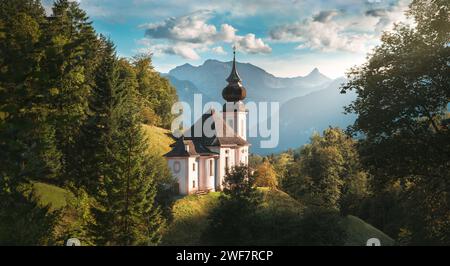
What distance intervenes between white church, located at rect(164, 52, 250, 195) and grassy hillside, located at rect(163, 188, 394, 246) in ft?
7.85

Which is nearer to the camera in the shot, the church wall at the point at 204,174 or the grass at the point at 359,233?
the grass at the point at 359,233

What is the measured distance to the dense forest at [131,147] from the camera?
719 inches

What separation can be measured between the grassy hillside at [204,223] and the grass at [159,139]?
1287cm

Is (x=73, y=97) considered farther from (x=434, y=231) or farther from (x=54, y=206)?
(x=434, y=231)

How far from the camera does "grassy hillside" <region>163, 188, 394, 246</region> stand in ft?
133

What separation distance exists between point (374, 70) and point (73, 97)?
29508mm

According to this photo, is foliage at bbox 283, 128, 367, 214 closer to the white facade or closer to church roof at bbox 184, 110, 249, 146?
the white facade

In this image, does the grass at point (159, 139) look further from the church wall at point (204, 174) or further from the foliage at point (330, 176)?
the foliage at point (330, 176)

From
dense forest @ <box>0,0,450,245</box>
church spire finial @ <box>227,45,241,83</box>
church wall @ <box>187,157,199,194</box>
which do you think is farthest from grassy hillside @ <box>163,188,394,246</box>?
church spire finial @ <box>227,45,241,83</box>

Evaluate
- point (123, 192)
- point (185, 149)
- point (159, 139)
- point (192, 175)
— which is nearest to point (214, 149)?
point (192, 175)

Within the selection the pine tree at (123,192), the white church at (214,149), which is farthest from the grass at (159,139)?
the pine tree at (123,192)

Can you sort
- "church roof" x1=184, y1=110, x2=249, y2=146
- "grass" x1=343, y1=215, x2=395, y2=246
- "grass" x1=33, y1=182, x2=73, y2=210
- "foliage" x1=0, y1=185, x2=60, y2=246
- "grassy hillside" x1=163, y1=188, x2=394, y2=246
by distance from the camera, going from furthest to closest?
"church roof" x1=184, y1=110, x2=249, y2=146 → "grass" x1=343, y1=215, x2=395, y2=246 → "grassy hillside" x1=163, y1=188, x2=394, y2=246 → "grass" x1=33, y1=182, x2=73, y2=210 → "foliage" x1=0, y1=185, x2=60, y2=246

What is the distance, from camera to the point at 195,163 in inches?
2024
